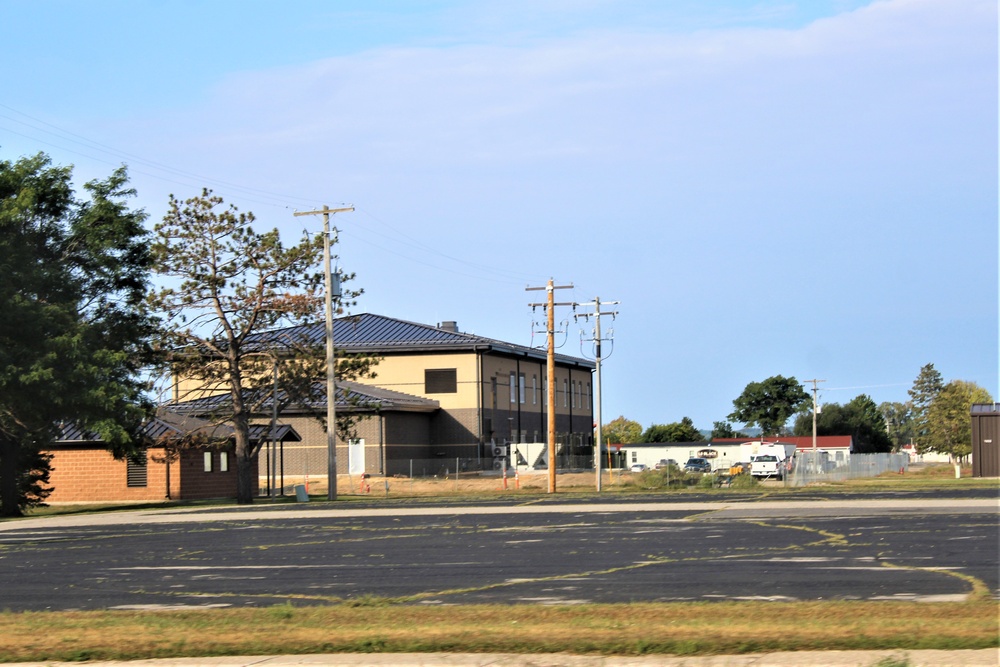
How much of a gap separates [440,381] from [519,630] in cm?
6656

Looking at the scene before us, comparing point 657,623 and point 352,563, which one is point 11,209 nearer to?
point 352,563

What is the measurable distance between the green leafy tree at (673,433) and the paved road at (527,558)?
114 meters

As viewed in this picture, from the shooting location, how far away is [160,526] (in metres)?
32.9

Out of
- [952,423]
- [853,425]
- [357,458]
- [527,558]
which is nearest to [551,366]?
[357,458]

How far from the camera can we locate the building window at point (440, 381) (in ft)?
255

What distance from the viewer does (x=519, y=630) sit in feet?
37.7

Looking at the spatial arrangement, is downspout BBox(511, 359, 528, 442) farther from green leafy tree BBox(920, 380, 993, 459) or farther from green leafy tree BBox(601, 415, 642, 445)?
green leafy tree BBox(601, 415, 642, 445)

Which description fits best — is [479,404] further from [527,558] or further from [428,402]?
[527,558]

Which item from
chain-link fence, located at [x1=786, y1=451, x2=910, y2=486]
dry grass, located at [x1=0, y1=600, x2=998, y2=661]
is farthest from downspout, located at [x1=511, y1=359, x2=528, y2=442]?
dry grass, located at [x1=0, y1=600, x2=998, y2=661]

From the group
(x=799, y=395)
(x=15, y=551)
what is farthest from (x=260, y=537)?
(x=799, y=395)

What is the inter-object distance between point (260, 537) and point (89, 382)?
19794 mm

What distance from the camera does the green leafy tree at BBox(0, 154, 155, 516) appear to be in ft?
141

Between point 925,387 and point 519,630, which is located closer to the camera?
point 519,630

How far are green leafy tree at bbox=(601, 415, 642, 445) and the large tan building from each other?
260 feet
